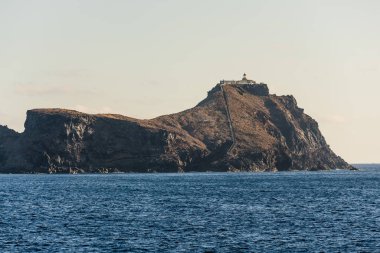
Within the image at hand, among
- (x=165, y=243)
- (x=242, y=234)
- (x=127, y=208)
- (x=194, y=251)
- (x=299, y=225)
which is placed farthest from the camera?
(x=127, y=208)

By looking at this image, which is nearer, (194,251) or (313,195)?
(194,251)

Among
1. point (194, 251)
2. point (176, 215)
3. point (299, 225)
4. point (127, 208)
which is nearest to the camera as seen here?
point (194, 251)

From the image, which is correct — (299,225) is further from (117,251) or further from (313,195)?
(313,195)

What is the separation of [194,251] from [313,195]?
287 feet

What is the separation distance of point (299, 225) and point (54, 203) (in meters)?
55.1

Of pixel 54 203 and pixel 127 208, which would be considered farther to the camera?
pixel 54 203

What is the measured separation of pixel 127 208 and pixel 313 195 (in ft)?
170

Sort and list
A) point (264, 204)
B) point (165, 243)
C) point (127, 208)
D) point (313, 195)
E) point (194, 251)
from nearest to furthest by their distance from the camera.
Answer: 1. point (194, 251)
2. point (165, 243)
3. point (127, 208)
4. point (264, 204)
5. point (313, 195)

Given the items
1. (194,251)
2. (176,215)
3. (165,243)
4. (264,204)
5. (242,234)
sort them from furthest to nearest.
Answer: (264,204)
(176,215)
(242,234)
(165,243)
(194,251)

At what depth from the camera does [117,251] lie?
2805 inches

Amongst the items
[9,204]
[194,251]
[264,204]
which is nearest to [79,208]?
[9,204]

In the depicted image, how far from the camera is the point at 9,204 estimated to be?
12925 centimetres

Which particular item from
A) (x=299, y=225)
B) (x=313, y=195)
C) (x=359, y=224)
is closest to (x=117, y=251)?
(x=299, y=225)

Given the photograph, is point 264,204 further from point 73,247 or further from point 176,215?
point 73,247
